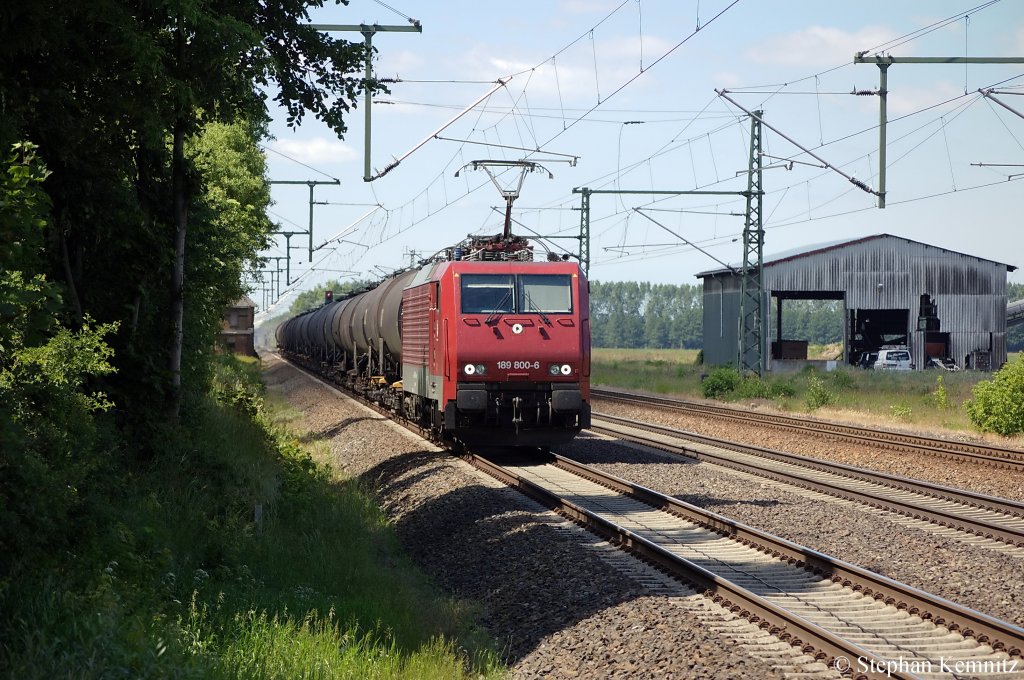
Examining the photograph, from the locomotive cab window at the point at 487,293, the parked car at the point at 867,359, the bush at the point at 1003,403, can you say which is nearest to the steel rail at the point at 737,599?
the locomotive cab window at the point at 487,293

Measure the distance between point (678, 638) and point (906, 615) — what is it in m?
1.97

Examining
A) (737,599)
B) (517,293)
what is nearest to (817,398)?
(517,293)

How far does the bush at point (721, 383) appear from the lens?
113 ft

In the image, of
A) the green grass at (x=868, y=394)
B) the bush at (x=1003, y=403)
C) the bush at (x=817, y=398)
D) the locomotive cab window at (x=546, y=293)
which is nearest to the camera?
the locomotive cab window at (x=546, y=293)

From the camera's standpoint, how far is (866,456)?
723 inches

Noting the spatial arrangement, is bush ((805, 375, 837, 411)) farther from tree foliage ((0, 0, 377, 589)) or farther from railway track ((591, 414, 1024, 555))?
tree foliage ((0, 0, 377, 589))

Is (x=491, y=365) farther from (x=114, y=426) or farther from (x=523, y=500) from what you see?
(x=114, y=426)

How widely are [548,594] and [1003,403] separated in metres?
15.3

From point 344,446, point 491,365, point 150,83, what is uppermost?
point 150,83

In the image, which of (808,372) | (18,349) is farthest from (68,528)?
(808,372)

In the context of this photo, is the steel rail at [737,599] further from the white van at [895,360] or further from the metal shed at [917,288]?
the white van at [895,360]

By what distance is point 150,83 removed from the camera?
373 inches

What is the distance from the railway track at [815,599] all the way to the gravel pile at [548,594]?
0.85 feet

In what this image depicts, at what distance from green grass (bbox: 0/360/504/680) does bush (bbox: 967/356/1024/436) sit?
13.5m
